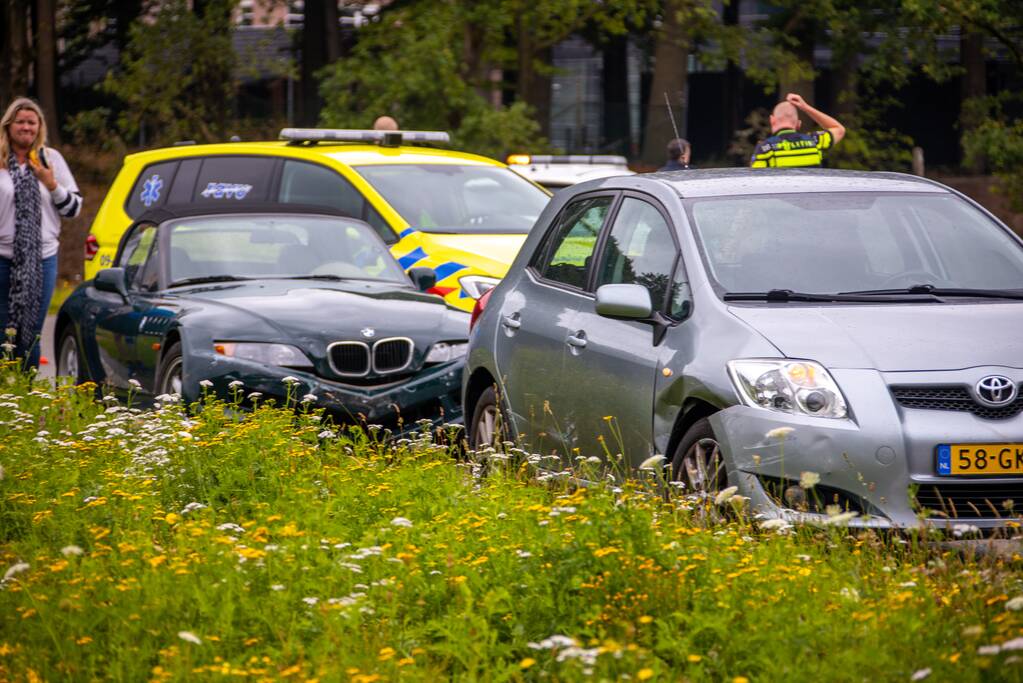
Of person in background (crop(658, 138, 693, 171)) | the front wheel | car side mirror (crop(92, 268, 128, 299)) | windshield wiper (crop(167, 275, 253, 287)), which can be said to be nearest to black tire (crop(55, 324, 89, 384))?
the front wheel

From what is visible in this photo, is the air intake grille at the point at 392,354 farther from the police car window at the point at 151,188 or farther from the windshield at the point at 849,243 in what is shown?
the police car window at the point at 151,188

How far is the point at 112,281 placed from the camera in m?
10.8

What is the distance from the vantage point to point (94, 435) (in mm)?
7789

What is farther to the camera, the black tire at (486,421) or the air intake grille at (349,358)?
the air intake grille at (349,358)

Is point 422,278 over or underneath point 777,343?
underneath

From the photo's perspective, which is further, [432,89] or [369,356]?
[432,89]

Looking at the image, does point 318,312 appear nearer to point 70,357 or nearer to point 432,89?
point 70,357

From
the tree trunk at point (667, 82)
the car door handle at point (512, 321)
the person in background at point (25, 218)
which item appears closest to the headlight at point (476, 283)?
the person in background at point (25, 218)

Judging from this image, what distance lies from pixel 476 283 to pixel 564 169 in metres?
6.37

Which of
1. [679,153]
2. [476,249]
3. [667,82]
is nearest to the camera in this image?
[476,249]

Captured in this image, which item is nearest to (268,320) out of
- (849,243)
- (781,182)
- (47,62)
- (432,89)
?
(781,182)

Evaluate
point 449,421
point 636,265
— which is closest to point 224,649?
point 636,265

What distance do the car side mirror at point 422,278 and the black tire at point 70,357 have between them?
2.21 metres

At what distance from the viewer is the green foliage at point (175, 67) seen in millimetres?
32500
